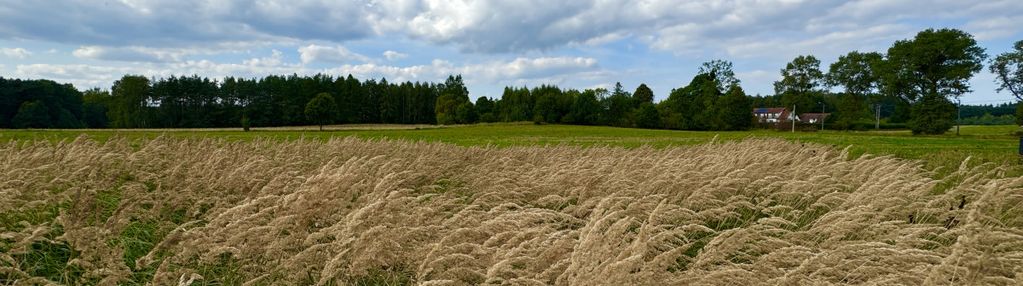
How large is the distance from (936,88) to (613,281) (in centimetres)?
8075

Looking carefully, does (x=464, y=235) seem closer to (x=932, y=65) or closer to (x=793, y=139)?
(x=793, y=139)

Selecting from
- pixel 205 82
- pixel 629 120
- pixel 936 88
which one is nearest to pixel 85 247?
pixel 936 88

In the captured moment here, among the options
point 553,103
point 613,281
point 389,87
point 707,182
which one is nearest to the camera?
point 613,281

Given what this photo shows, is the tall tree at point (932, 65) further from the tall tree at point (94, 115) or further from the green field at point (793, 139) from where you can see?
the tall tree at point (94, 115)

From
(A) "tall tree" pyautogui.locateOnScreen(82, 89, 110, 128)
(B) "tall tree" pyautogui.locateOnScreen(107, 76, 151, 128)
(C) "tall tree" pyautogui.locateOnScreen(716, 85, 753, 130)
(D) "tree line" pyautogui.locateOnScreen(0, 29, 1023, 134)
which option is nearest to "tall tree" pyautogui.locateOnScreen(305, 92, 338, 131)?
(D) "tree line" pyautogui.locateOnScreen(0, 29, 1023, 134)

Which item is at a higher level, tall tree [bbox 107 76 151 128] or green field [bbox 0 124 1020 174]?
tall tree [bbox 107 76 151 128]

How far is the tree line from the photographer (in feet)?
214

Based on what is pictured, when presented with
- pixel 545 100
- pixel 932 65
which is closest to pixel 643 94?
pixel 545 100

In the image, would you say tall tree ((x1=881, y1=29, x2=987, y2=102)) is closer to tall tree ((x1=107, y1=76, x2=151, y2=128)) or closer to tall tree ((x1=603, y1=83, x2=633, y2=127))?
tall tree ((x1=603, y1=83, x2=633, y2=127))

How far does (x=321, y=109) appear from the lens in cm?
8394

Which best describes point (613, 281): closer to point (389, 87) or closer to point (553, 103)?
point (553, 103)

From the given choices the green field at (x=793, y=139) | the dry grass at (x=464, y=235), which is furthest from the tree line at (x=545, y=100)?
the dry grass at (x=464, y=235)

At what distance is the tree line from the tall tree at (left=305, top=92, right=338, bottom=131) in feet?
0.74

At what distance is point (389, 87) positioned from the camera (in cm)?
11481
